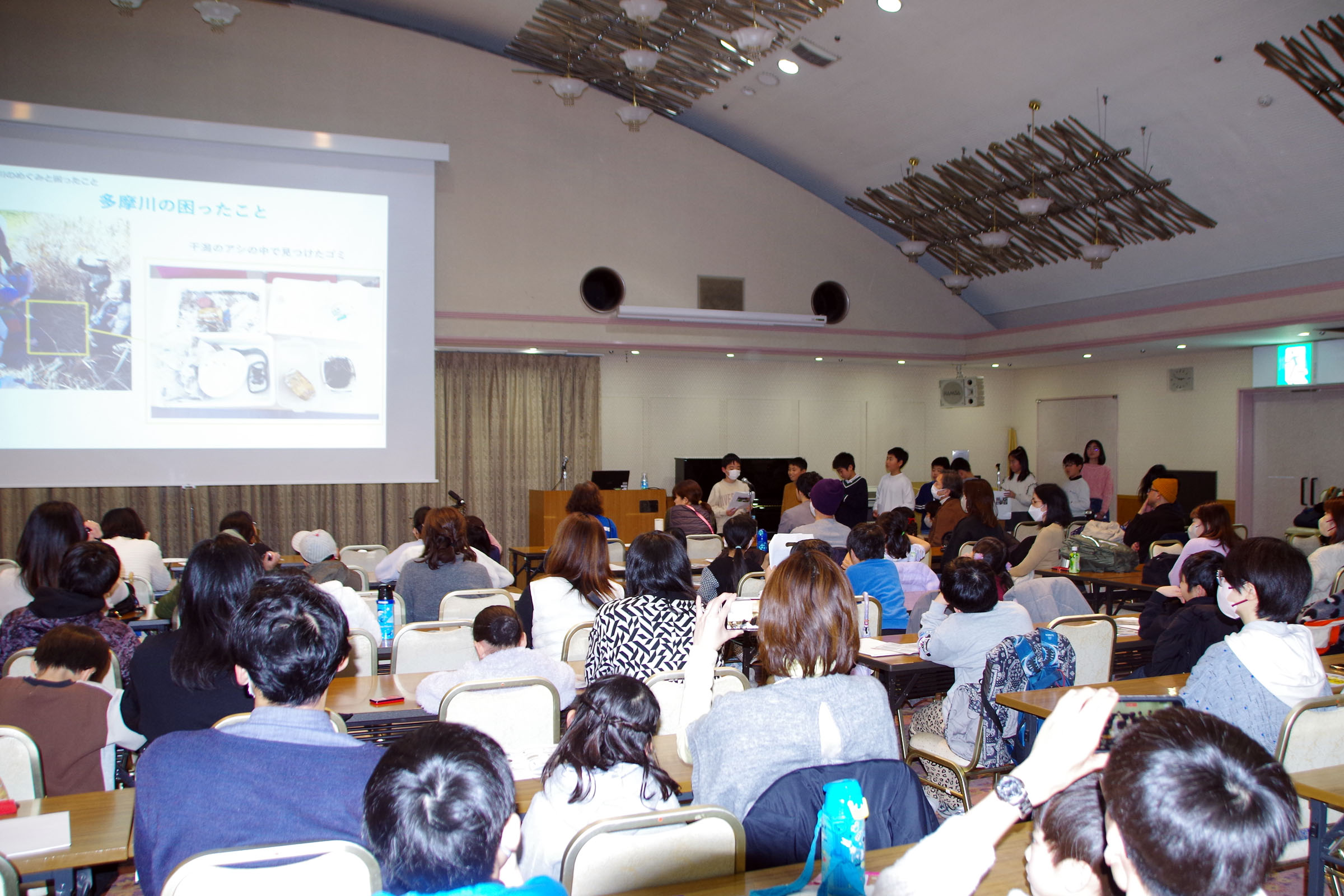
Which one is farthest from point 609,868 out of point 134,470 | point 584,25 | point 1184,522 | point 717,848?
point 584,25

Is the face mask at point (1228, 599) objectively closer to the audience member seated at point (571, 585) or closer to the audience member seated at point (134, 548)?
the audience member seated at point (571, 585)

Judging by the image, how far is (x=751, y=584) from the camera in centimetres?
549

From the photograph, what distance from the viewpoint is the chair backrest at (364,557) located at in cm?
711

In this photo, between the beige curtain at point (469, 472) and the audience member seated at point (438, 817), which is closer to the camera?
the audience member seated at point (438, 817)

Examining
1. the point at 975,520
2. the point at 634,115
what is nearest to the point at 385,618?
the point at 975,520

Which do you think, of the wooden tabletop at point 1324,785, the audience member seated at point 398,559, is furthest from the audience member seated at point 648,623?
the audience member seated at point 398,559

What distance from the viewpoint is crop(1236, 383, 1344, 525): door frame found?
36.8 feet

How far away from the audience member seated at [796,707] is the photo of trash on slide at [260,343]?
5.76 m

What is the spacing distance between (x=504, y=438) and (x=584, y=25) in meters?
4.65

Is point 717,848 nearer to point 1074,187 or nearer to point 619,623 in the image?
point 619,623

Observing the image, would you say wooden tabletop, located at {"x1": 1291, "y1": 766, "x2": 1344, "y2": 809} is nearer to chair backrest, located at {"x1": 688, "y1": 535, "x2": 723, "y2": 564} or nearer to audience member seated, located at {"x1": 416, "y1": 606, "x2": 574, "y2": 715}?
audience member seated, located at {"x1": 416, "y1": 606, "x2": 574, "y2": 715}

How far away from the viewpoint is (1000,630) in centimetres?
376

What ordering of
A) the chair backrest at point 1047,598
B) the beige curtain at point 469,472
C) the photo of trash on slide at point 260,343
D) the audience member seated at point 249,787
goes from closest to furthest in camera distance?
the audience member seated at point 249,787
the chair backrest at point 1047,598
the photo of trash on slide at point 260,343
the beige curtain at point 469,472

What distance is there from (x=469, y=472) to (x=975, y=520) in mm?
6230
